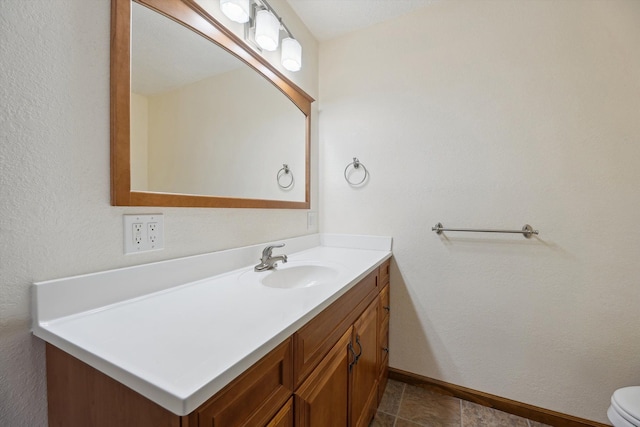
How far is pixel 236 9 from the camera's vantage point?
1.05m

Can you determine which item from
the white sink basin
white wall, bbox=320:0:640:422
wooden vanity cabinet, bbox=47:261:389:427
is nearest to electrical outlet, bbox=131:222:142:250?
wooden vanity cabinet, bbox=47:261:389:427

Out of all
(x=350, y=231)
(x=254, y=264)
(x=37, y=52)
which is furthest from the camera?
(x=350, y=231)

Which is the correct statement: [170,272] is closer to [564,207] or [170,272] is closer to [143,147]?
[143,147]

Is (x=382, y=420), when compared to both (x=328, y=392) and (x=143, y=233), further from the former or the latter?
(x=143, y=233)

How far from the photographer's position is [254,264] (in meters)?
1.21

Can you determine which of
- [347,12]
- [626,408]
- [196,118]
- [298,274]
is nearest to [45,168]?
[196,118]

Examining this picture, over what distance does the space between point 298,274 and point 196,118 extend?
83 centimetres

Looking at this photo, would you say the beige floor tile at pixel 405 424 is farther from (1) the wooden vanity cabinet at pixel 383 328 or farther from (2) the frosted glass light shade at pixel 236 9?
(2) the frosted glass light shade at pixel 236 9

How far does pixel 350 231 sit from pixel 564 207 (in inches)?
44.9

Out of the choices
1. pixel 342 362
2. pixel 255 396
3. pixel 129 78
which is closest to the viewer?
pixel 255 396

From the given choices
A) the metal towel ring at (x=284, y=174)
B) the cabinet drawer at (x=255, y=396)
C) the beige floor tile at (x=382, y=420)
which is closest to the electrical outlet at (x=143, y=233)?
the cabinet drawer at (x=255, y=396)

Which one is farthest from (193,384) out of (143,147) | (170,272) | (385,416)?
(385,416)

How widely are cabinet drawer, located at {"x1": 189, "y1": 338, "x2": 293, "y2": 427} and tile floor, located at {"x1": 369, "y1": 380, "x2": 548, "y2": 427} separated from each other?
1.05 metres

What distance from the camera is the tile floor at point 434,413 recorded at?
51.2 inches
